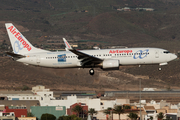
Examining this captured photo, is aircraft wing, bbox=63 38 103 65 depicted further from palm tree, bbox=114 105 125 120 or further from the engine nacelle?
palm tree, bbox=114 105 125 120

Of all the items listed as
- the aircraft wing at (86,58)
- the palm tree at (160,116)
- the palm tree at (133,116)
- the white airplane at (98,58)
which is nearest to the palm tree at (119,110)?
the palm tree at (133,116)

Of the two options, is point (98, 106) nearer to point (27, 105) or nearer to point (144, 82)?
point (27, 105)

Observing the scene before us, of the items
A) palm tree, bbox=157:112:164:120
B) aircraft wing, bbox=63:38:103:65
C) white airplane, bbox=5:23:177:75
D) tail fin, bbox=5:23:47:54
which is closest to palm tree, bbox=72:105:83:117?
palm tree, bbox=157:112:164:120

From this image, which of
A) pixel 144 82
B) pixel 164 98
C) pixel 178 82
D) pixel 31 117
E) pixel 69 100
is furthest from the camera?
pixel 178 82

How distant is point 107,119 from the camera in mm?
101688

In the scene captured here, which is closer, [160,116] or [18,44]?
[18,44]

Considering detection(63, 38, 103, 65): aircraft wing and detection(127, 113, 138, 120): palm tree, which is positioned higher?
detection(63, 38, 103, 65): aircraft wing

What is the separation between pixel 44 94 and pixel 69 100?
12305 millimetres

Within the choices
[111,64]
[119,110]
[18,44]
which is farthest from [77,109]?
[111,64]

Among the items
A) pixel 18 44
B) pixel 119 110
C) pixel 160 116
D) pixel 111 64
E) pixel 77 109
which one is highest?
pixel 18 44

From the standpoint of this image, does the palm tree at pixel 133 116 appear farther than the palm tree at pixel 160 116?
No

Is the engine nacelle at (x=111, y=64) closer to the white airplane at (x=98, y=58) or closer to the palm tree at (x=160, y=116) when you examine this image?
the white airplane at (x=98, y=58)

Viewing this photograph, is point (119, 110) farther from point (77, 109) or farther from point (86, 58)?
point (86, 58)

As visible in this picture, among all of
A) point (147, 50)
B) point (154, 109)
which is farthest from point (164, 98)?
point (147, 50)
